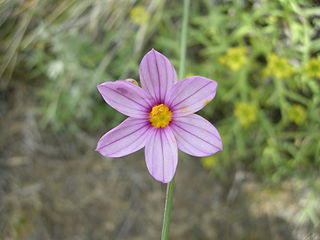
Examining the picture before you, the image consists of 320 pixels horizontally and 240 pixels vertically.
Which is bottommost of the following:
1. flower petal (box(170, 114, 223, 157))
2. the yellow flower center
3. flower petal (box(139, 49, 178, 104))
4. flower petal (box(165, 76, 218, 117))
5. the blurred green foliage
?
the blurred green foliage

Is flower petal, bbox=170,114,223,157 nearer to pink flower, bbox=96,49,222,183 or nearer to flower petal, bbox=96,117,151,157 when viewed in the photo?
pink flower, bbox=96,49,222,183

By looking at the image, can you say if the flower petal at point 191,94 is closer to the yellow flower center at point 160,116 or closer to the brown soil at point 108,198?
the yellow flower center at point 160,116

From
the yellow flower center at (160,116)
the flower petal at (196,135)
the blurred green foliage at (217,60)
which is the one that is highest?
the yellow flower center at (160,116)

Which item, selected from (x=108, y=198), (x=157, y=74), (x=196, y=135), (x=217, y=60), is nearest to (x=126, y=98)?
(x=157, y=74)

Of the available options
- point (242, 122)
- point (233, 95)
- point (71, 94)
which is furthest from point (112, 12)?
point (242, 122)

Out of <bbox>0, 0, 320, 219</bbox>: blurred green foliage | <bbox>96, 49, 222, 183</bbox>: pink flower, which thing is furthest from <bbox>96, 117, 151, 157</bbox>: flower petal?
<bbox>0, 0, 320, 219</bbox>: blurred green foliage

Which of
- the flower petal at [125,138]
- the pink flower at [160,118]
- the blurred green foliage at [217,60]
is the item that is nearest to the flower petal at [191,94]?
the pink flower at [160,118]

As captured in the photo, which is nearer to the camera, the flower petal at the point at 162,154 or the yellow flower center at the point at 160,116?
the flower petal at the point at 162,154
